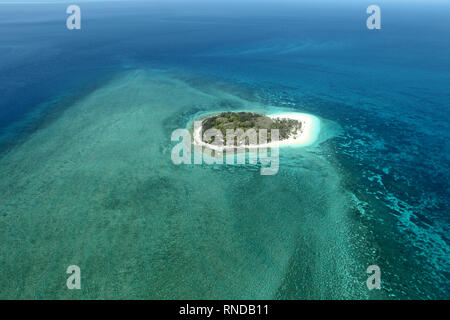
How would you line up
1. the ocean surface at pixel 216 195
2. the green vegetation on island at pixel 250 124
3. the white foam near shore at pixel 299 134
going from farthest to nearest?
the green vegetation on island at pixel 250 124 → the white foam near shore at pixel 299 134 → the ocean surface at pixel 216 195

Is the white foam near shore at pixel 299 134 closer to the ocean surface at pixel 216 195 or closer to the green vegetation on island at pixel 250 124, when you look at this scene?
the green vegetation on island at pixel 250 124

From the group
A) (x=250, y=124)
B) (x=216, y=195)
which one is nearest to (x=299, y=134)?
(x=250, y=124)

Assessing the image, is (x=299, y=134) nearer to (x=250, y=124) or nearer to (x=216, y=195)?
(x=250, y=124)

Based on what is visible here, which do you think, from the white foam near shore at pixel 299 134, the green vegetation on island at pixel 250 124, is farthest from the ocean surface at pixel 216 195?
the green vegetation on island at pixel 250 124

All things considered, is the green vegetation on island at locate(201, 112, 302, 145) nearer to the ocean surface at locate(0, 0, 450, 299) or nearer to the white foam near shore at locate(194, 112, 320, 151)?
the white foam near shore at locate(194, 112, 320, 151)
